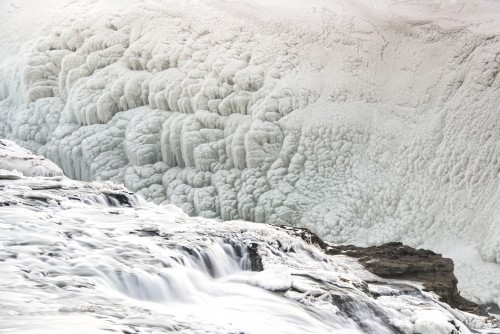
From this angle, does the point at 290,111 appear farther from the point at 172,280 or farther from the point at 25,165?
the point at 172,280

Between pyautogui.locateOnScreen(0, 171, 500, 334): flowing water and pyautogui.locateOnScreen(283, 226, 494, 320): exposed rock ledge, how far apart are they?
0.15 m

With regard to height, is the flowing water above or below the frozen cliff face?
below

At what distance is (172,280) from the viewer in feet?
15.6

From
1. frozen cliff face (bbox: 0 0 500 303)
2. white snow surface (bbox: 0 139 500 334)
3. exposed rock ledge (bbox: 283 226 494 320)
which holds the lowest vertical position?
white snow surface (bbox: 0 139 500 334)

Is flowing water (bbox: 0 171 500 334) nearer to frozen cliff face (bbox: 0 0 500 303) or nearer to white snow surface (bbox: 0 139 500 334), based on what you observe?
white snow surface (bbox: 0 139 500 334)

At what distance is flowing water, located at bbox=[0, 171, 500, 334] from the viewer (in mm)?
4031

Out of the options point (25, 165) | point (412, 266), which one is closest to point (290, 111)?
point (25, 165)

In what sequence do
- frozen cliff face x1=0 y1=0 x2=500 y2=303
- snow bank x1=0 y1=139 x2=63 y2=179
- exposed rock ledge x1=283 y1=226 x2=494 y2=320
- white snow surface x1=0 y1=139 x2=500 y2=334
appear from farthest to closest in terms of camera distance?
frozen cliff face x1=0 y1=0 x2=500 y2=303 → snow bank x1=0 y1=139 x2=63 y2=179 → exposed rock ledge x1=283 y1=226 x2=494 y2=320 → white snow surface x1=0 y1=139 x2=500 y2=334

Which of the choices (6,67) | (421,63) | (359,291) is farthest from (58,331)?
(6,67)

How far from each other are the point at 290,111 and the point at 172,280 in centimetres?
672

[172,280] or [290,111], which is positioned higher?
[290,111]

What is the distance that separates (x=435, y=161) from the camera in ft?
33.1

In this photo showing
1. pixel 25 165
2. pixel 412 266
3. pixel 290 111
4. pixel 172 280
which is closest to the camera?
pixel 172 280

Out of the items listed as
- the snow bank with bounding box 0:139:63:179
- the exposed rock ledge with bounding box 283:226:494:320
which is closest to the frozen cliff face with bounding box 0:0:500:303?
the exposed rock ledge with bounding box 283:226:494:320
